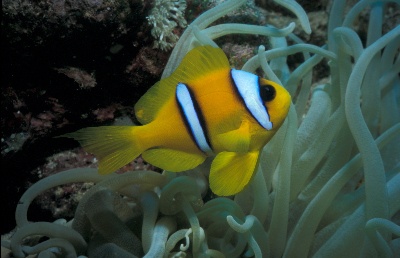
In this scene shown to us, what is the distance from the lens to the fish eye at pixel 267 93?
1.06 m

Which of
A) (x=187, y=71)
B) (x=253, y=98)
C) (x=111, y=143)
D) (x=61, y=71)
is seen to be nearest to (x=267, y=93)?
(x=253, y=98)

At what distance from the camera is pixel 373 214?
3.90ft

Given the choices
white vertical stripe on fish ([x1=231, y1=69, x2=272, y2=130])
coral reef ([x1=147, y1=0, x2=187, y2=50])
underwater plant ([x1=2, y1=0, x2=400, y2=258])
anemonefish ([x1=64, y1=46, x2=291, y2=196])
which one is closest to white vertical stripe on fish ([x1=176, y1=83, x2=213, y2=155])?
anemonefish ([x1=64, y1=46, x2=291, y2=196])

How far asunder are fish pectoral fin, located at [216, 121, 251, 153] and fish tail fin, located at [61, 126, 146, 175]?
25 centimetres

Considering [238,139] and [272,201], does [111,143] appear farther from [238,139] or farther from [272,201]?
[272,201]

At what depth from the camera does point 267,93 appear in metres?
1.06

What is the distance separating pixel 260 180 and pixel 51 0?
103 cm

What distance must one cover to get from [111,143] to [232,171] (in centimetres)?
36

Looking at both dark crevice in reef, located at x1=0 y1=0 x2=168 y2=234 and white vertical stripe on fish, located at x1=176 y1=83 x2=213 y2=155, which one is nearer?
white vertical stripe on fish, located at x1=176 y1=83 x2=213 y2=155

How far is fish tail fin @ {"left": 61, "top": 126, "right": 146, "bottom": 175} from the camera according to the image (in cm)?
114

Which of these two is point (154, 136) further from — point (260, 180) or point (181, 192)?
point (260, 180)

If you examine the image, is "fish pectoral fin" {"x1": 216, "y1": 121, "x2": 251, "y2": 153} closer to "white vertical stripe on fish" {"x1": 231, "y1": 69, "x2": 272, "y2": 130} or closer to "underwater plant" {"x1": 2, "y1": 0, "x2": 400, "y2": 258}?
"white vertical stripe on fish" {"x1": 231, "y1": 69, "x2": 272, "y2": 130}

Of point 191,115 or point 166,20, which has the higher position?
point 166,20

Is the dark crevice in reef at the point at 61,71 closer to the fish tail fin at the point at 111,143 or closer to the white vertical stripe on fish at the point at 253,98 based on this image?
the fish tail fin at the point at 111,143
